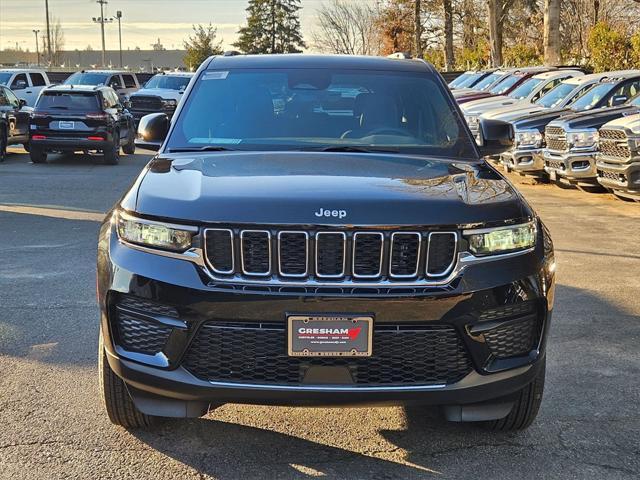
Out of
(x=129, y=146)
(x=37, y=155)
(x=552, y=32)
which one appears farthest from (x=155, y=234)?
(x=552, y=32)

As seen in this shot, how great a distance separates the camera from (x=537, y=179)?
15.5 m

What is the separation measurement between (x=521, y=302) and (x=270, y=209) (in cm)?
111

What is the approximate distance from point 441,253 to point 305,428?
Result: 1.26 m

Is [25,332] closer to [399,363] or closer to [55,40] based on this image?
[399,363]

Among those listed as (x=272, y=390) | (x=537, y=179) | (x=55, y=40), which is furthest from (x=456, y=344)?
(x=55, y=40)

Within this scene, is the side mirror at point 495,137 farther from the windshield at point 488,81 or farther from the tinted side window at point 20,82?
the tinted side window at point 20,82

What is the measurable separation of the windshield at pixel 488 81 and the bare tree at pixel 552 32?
2.99 metres

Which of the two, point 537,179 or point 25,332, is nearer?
point 25,332

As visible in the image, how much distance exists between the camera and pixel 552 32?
2727 centimetres

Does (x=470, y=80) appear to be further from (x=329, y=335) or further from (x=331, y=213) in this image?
(x=329, y=335)

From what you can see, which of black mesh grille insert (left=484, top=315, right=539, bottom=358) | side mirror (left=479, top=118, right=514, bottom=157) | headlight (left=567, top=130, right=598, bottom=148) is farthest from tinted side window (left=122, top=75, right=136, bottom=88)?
black mesh grille insert (left=484, top=315, right=539, bottom=358)

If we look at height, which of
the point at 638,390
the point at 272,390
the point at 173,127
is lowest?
the point at 638,390

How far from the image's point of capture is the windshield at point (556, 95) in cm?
1622

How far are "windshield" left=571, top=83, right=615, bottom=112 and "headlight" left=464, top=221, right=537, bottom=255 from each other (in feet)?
37.4
